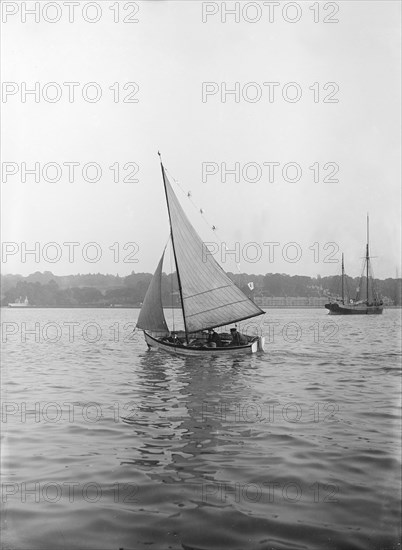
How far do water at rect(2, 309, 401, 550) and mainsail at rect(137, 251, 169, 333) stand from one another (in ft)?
44.2

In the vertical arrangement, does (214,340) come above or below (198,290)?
below

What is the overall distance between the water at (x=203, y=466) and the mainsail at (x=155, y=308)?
13.5m

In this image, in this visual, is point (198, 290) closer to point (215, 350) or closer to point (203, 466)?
point (215, 350)

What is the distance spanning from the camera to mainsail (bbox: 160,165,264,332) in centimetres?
2834

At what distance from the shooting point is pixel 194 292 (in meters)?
28.4

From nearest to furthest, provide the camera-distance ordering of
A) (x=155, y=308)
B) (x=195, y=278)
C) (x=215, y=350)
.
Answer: (x=215, y=350), (x=195, y=278), (x=155, y=308)

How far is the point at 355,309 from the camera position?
11031 centimetres

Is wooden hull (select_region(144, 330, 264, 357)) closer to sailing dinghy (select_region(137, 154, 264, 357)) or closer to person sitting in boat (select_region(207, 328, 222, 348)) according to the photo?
A: sailing dinghy (select_region(137, 154, 264, 357))

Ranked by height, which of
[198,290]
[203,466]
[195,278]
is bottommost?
[203,466]

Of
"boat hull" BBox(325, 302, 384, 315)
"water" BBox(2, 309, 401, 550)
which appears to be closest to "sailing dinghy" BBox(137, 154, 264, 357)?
"water" BBox(2, 309, 401, 550)

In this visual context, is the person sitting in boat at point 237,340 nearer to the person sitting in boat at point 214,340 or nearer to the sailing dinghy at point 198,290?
the sailing dinghy at point 198,290

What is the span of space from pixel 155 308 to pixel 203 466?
951 inches

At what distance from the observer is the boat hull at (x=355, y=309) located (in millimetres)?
110312

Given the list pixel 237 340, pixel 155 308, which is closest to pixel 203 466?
pixel 237 340
